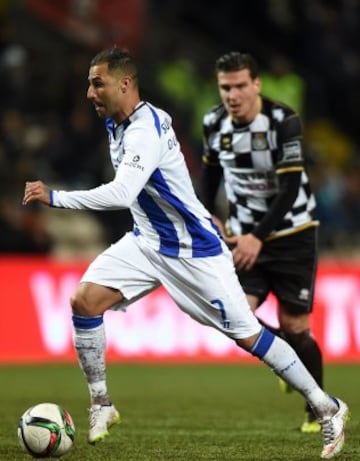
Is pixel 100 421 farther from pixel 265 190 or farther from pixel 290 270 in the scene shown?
pixel 265 190

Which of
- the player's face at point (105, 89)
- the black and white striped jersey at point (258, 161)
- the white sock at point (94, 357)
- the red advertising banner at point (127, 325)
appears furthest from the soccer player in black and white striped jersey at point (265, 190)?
the red advertising banner at point (127, 325)

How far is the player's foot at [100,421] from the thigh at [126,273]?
1.77ft

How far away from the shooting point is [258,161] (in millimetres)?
7355

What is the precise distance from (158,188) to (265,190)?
1.46m

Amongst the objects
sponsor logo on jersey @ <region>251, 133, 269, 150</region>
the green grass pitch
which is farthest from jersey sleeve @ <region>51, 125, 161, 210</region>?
sponsor logo on jersey @ <region>251, 133, 269, 150</region>

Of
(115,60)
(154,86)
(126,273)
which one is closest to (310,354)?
(126,273)

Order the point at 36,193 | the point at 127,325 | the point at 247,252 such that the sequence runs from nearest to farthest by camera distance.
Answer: the point at 36,193 → the point at 247,252 → the point at 127,325

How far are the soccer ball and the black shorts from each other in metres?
1.93

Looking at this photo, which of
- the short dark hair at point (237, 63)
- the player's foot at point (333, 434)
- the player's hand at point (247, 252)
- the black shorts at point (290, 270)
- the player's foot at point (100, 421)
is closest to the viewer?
the player's foot at point (333, 434)

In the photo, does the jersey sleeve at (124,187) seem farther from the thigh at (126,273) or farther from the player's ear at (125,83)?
the thigh at (126,273)

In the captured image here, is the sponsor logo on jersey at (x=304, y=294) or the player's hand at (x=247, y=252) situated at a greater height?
the player's hand at (x=247, y=252)

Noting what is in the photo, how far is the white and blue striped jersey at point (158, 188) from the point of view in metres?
5.82

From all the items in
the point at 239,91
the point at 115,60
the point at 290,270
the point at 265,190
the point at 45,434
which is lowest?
the point at 45,434

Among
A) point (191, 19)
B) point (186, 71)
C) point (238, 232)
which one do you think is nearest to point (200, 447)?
point (238, 232)
